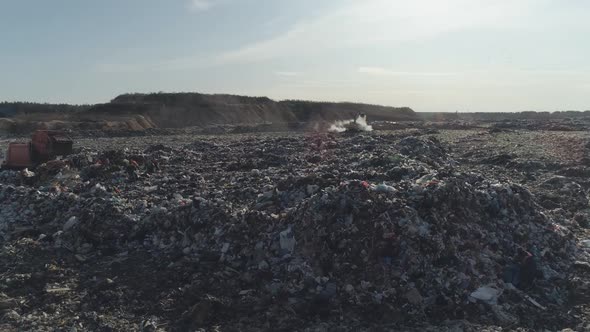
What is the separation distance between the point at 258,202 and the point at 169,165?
6979mm

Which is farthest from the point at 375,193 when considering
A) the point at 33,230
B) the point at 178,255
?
the point at 33,230

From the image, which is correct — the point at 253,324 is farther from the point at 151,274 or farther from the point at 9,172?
the point at 9,172

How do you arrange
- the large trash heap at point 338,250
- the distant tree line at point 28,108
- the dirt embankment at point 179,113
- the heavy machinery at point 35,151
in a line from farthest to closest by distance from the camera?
1. the distant tree line at point 28,108
2. the dirt embankment at point 179,113
3. the heavy machinery at point 35,151
4. the large trash heap at point 338,250

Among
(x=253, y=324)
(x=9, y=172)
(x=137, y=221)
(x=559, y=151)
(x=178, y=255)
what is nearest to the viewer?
(x=253, y=324)

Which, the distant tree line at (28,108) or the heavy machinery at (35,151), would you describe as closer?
the heavy machinery at (35,151)

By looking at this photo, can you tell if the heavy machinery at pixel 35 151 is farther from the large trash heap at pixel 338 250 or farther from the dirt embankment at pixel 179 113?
the dirt embankment at pixel 179 113

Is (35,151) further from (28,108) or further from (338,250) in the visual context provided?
(28,108)

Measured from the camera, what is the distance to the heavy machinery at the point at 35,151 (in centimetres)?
1332

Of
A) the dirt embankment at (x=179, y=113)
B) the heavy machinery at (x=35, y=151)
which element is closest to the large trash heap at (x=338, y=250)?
the heavy machinery at (x=35, y=151)

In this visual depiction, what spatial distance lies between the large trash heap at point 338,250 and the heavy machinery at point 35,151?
514 cm

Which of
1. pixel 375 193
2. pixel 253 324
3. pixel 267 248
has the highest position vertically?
pixel 375 193

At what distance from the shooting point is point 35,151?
1355cm

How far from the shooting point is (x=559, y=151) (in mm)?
17016

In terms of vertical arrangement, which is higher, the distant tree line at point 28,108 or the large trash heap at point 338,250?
the distant tree line at point 28,108
